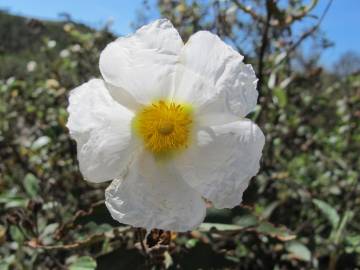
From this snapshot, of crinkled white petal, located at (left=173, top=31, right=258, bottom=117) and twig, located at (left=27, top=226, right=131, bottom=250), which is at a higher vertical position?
crinkled white petal, located at (left=173, top=31, right=258, bottom=117)

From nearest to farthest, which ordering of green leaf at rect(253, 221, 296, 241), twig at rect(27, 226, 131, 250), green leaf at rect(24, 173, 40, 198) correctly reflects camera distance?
twig at rect(27, 226, 131, 250)
green leaf at rect(253, 221, 296, 241)
green leaf at rect(24, 173, 40, 198)

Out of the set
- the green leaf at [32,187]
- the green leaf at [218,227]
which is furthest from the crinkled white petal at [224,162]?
the green leaf at [32,187]

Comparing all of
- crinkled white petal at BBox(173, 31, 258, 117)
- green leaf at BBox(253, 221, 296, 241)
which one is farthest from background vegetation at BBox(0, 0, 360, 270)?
crinkled white petal at BBox(173, 31, 258, 117)

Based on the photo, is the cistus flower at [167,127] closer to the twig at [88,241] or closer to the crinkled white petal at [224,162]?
the crinkled white petal at [224,162]

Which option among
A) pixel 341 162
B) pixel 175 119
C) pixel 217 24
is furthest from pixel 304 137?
pixel 175 119

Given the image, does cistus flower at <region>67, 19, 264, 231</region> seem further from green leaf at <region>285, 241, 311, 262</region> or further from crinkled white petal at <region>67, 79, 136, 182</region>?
green leaf at <region>285, 241, 311, 262</region>

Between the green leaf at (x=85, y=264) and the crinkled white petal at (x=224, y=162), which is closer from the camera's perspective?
the crinkled white petal at (x=224, y=162)

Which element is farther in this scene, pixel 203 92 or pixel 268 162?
pixel 268 162

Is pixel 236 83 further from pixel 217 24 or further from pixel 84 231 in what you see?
pixel 217 24
